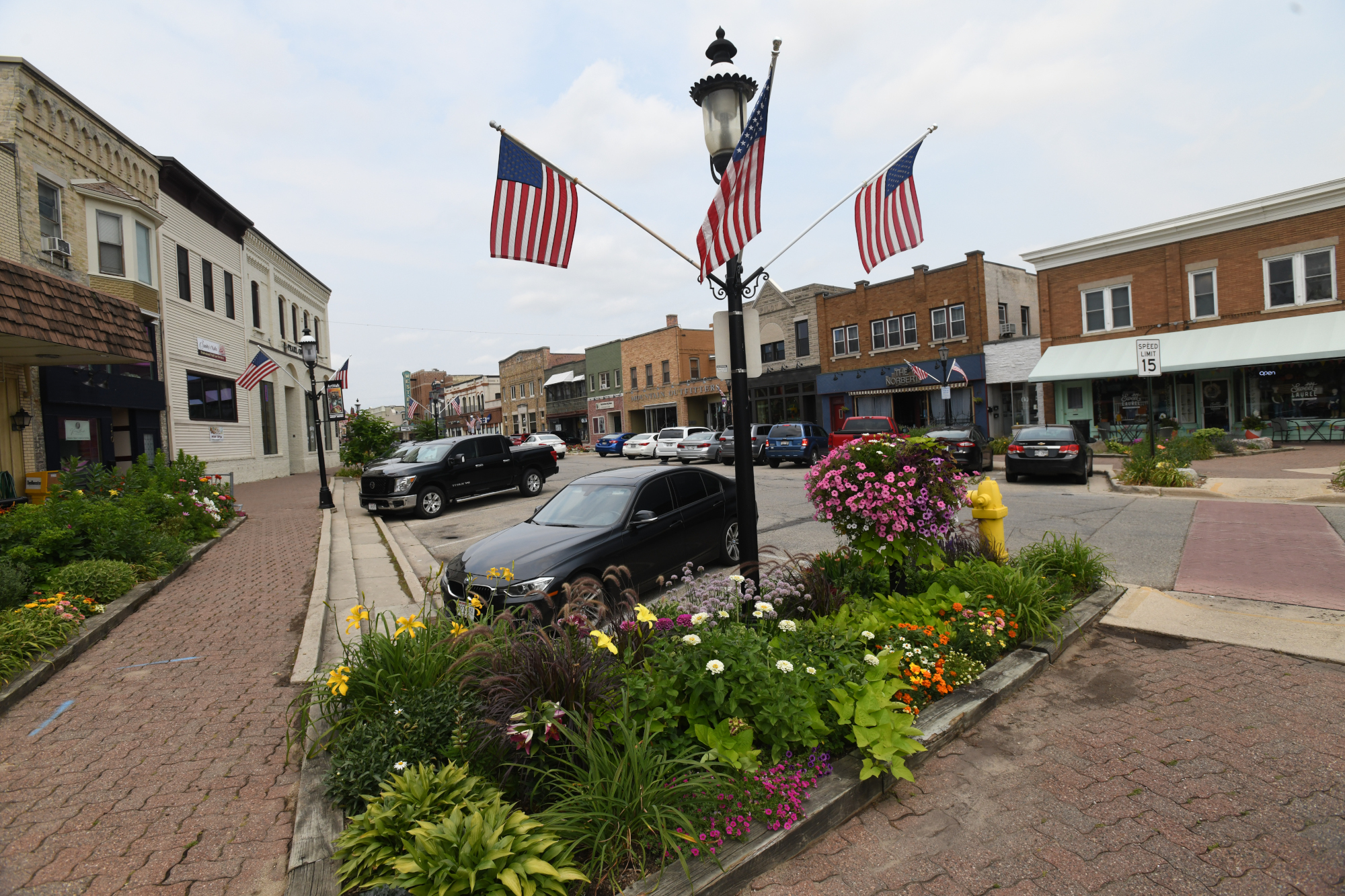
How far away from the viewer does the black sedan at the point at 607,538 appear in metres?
5.95

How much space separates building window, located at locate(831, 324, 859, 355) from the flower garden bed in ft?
99.6

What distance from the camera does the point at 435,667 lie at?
3797mm

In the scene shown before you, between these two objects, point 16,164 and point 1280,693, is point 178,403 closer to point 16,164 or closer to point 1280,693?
point 16,164

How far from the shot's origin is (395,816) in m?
2.81

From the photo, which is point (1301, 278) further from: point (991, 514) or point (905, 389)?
point (991, 514)

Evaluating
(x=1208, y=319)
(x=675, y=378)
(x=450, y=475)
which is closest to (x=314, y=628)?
(x=450, y=475)

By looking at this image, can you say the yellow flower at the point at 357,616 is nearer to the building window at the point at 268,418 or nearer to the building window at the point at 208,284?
the building window at the point at 208,284

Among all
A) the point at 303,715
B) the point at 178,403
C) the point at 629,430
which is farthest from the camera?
the point at 629,430

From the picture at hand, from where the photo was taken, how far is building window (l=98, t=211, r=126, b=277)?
15234 mm

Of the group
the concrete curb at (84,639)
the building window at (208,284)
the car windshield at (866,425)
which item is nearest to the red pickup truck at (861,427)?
the car windshield at (866,425)

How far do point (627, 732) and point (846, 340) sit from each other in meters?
33.2

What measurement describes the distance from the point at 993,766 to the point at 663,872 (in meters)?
1.90

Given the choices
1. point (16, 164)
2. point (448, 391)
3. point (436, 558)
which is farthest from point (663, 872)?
point (448, 391)

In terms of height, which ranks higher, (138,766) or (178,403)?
(178,403)
